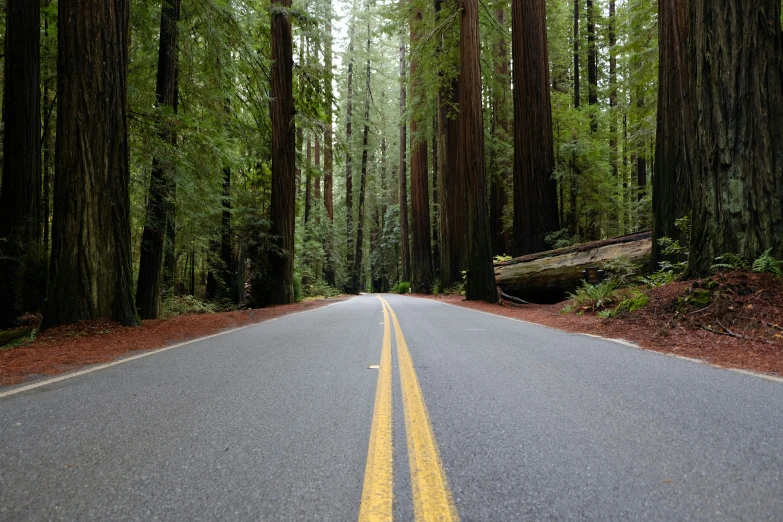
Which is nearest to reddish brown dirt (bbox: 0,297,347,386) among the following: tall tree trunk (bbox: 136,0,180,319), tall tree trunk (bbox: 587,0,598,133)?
tall tree trunk (bbox: 136,0,180,319)

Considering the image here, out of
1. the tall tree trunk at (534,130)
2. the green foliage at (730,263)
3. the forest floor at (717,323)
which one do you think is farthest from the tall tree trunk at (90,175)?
the tall tree trunk at (534,130)

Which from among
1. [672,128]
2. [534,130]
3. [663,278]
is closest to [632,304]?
[663,278]

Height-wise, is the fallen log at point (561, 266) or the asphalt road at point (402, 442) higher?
the fallen log at point (561, 266)

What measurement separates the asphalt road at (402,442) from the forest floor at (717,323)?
0.81 m

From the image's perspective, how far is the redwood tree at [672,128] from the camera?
27.5 ft

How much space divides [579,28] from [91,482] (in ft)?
94.2

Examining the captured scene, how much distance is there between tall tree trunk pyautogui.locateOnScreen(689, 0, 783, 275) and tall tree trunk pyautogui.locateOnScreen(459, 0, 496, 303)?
7824mm

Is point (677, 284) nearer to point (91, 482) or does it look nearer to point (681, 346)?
point (681, 346)

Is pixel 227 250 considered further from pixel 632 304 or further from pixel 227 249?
pixel 632 304

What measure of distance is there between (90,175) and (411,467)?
7.80 m

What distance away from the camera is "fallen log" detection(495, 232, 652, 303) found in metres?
10.6

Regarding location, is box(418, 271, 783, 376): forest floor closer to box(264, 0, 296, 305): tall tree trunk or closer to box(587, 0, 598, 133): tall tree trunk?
box(264, 0, 296, 305): tall tree trunk

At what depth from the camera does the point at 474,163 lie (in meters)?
14.3

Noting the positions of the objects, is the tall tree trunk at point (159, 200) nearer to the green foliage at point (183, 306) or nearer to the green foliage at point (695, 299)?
the green foliage at point (183, 306)
